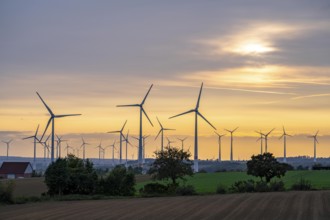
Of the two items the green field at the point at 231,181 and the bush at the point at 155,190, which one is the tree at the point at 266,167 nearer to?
the green field at the point at 231,181

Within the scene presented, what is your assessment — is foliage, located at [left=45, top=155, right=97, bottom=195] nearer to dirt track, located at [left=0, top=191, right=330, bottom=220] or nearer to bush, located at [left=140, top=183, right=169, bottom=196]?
bush, located at [left=140, top=183, right=169, bottom=196]

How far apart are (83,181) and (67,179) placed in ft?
9.19

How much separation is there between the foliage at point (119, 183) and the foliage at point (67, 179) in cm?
156

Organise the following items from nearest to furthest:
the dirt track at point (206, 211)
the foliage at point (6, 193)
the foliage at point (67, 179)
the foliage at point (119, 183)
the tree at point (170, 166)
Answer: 1. the dirt track at point (206, 211)
2. the foliage at point (6, 193)
3. the foliage at point (67, 179)
4. the foliage at point (119, 183)
5. the tree at point (170, 166)

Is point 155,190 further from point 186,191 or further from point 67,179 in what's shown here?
point 67,179

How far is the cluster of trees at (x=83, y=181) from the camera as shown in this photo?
95125 mm

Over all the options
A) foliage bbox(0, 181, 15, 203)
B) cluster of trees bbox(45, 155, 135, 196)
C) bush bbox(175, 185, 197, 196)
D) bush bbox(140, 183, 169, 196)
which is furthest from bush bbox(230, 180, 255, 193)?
foliage bbox(0, 181, 15, 203)

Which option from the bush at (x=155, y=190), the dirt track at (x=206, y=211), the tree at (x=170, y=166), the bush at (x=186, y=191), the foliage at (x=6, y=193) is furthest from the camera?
the tree at (x=170, y=166)

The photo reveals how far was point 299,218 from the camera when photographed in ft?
173

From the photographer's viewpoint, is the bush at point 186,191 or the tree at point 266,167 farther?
the tree at point 266,167

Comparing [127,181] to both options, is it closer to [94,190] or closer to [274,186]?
[94,190]

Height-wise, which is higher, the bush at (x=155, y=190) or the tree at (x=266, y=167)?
the tree at (x=266, y=167)

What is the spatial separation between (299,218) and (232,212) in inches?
336

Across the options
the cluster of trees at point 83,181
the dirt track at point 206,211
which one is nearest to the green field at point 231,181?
the cluster of trees at point 83,181
